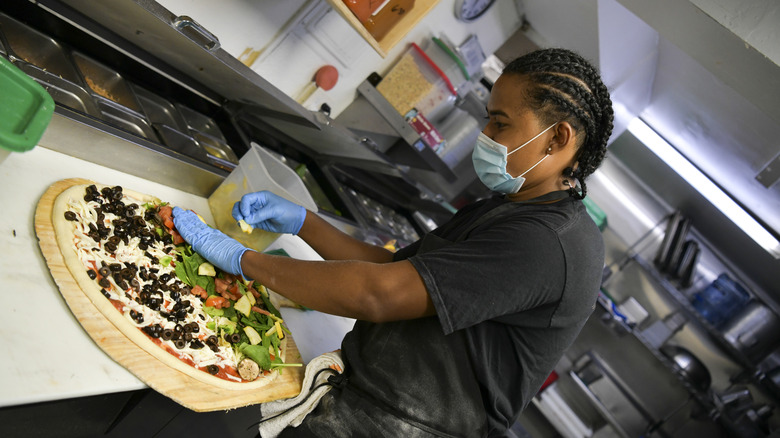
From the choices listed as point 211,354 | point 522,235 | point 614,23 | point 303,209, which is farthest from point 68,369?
point 614,23

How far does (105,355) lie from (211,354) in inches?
11.3

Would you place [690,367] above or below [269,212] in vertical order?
above

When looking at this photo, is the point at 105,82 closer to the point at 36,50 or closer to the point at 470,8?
the point at 36,50

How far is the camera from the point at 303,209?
185cm

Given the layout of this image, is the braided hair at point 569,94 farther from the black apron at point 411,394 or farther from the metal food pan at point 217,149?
the metal food pan at point 217,149

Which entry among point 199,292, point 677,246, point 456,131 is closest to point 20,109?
point 199,292

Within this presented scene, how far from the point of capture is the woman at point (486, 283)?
4.07 ft

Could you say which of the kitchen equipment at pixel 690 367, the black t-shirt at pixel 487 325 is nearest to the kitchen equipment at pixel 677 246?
the kitchen equipment at pixel 690 367

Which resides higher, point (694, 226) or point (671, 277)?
point (694, 226)

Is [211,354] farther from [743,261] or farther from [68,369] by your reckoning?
[743,261]

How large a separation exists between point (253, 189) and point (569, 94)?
109cm

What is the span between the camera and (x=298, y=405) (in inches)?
59.3

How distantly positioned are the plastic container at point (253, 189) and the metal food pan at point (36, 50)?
2.03 ft

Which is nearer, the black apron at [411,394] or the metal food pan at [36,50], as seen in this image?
the black apron at [411,394]
